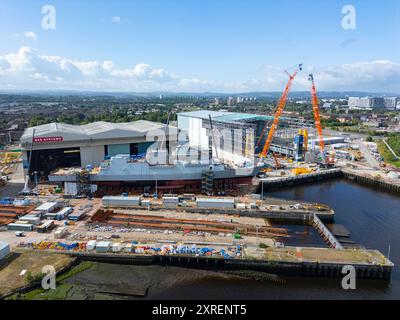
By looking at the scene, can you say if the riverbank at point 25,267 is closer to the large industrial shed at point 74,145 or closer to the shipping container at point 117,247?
the shipping container at point 117,247

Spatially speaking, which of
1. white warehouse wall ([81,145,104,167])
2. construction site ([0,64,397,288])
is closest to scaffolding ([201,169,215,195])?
construction site ([0,64,397,288])

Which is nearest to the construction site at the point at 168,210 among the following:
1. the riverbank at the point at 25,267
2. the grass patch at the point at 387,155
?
the riverbank at the point at 25,267

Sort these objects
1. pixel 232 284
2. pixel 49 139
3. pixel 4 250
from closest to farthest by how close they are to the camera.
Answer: pixel 232 284, pixel 4 250, pixel 49 139

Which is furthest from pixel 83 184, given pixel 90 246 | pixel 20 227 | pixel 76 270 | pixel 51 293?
pixel 51 293

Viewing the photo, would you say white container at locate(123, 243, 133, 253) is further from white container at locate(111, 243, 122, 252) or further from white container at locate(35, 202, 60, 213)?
white container at locate(35, 202, 60, 213)

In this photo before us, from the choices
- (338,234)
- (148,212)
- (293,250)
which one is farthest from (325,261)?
(148,212)

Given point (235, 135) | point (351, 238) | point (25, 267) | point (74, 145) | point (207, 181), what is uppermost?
point (235, 135)

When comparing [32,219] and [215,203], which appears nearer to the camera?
[32,219]

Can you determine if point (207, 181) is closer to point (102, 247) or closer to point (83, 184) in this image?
point (83, 184)

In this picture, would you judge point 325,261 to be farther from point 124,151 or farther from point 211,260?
point 124,151
